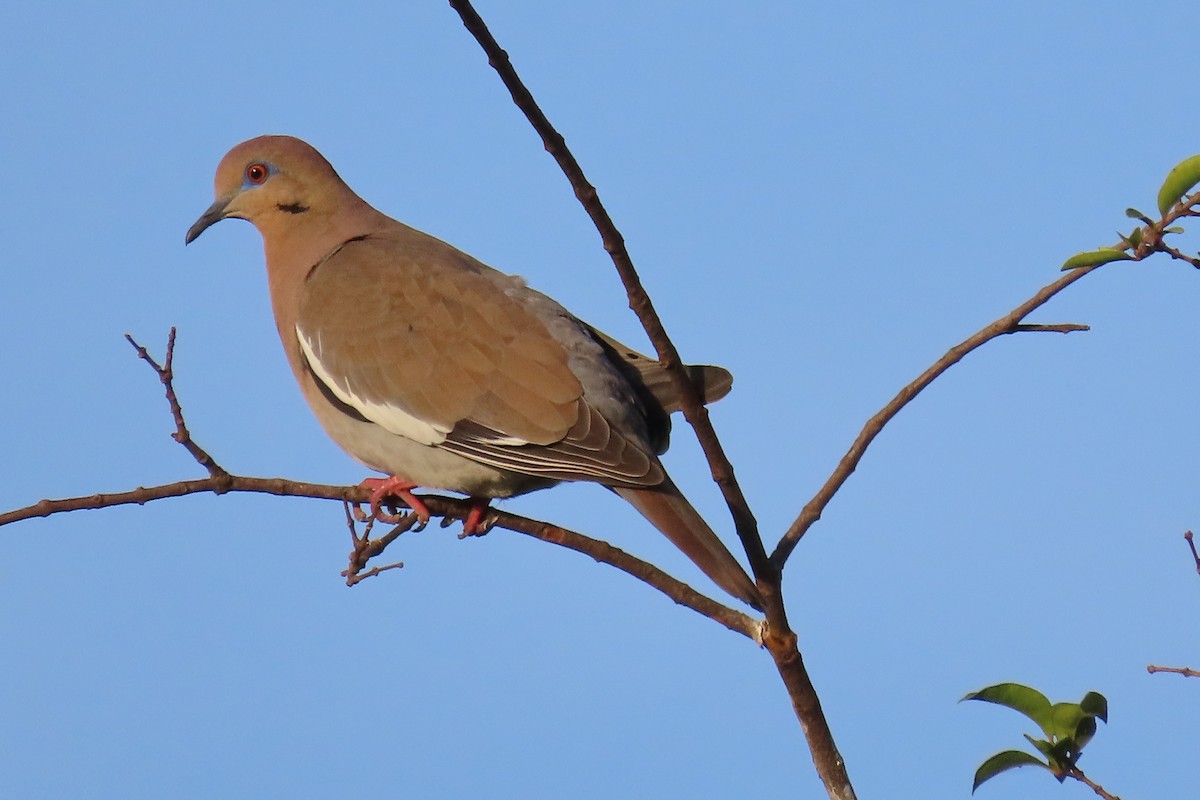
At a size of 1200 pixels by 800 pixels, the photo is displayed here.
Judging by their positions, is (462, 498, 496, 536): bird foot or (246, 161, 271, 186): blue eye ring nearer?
(462, 498, 496, 536): bird foot

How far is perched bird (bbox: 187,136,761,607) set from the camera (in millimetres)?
3480

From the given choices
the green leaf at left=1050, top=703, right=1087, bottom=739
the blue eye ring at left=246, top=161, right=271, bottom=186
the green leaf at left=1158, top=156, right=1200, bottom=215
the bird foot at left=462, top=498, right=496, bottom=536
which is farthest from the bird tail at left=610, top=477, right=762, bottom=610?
the blue eye ring at left=246, top=161, right=271, bottom=186

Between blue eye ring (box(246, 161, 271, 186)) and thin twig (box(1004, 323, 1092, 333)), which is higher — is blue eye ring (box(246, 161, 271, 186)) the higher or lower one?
the higher one

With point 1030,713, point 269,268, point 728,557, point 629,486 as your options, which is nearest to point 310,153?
point 269,268

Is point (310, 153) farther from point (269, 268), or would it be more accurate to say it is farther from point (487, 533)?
point (487, 533)

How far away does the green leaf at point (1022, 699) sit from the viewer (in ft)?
7.74

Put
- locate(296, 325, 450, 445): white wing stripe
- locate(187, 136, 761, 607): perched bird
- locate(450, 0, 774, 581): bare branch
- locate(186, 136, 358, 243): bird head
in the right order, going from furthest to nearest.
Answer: locate(186, 136, 358, 243): bird head, locate(296, 325, 450, 445): white wing stripe, locate(187, 136, 761, 607): perched bird, locate(450, 0, 774, 581): bare branch

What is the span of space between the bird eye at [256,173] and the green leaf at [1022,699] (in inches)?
129

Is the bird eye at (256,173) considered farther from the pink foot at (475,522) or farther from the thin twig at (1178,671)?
the thin twig at (1178,671)

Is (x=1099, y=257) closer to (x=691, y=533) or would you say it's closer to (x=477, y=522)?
(x=691, y=533)

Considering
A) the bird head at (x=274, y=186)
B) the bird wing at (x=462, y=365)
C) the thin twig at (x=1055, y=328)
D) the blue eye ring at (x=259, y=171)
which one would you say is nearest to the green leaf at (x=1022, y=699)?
the thin twig at (x=1055, y=328)

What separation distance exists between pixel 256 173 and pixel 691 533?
2409 mm

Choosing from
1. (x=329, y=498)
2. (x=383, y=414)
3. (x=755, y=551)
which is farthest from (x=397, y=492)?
(x=755, y=551)

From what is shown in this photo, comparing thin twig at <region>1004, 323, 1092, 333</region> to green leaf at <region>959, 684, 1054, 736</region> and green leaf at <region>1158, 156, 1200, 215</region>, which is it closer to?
green leaf at <region>1158, 156, 1200, 215</region>
